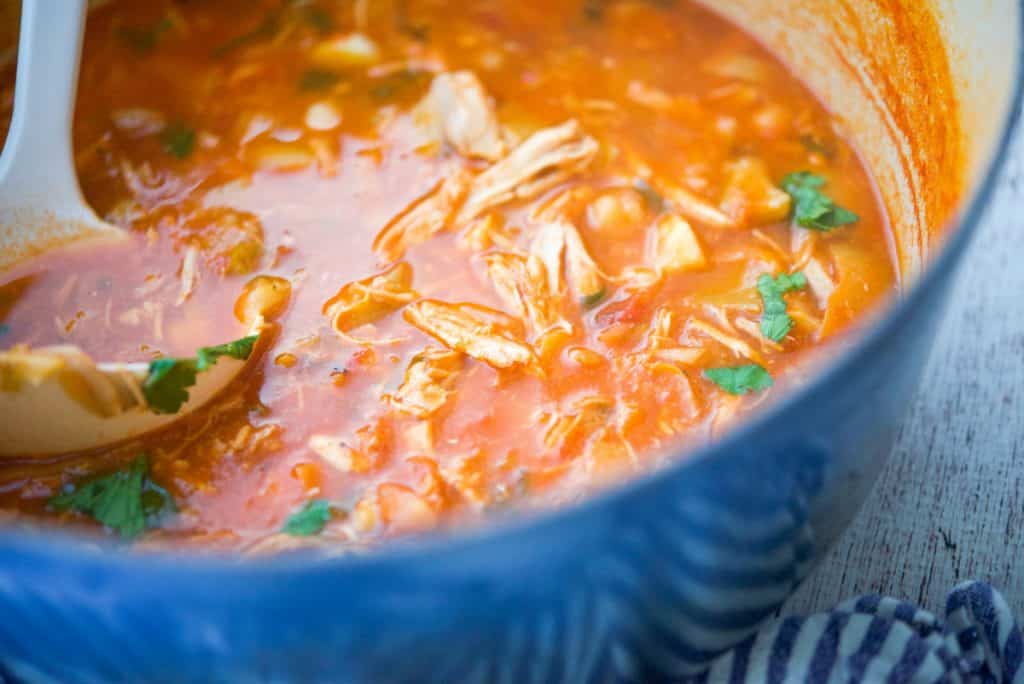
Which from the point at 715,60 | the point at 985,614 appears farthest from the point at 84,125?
the point at 985,614

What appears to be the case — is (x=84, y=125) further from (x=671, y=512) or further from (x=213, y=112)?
(x=671, y=512)

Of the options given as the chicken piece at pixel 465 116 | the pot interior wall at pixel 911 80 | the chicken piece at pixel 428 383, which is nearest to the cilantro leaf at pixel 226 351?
the chicken piece at pixel 428 383

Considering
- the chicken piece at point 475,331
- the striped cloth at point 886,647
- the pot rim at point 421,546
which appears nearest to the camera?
the pot rim at point 421,546

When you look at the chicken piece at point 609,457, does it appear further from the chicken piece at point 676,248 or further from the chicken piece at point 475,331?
the chicken piece at point 676,248

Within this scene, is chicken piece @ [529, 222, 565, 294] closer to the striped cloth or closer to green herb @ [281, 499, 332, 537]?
green herb @ [281, 499, 332, 537]

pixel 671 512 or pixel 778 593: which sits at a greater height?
pixel 671 512

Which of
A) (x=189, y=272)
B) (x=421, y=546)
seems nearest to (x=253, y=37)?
(x=189, y=272)
